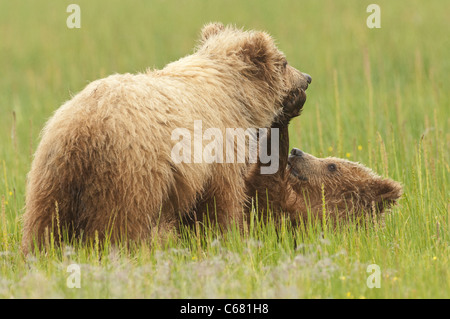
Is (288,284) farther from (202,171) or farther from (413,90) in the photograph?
(413,90)

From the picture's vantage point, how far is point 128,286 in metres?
4.12

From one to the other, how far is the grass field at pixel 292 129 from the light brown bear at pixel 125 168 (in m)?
0.20

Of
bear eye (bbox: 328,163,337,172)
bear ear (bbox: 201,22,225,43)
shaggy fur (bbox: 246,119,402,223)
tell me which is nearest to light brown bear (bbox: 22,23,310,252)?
shaggy fur (bbox: 246,119,402,223)

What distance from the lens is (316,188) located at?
21.7 feet

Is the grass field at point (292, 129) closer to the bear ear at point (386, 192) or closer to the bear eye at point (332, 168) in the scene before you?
the bear ear at point (386, 192)

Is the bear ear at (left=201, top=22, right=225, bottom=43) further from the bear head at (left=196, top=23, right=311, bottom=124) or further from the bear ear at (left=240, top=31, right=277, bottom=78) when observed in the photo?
the bear ear at (left=240, top=31, right=277, bottom=78)

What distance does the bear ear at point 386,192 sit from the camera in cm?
639

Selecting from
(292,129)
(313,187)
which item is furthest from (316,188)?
(292,129)

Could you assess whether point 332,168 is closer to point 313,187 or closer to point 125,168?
point 313,187

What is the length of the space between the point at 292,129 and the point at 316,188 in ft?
9.85

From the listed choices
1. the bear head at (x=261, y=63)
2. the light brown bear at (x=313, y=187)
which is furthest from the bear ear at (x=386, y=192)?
the bear head at (x=261, y=63)

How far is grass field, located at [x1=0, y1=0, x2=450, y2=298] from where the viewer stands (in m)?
4.35

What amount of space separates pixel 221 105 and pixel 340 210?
1.57m
